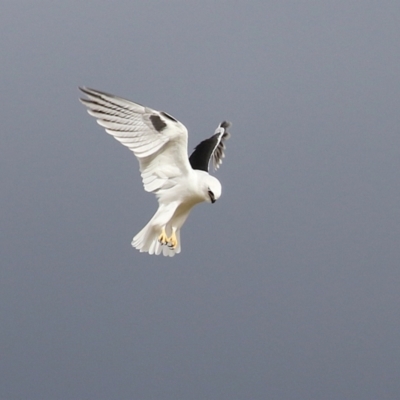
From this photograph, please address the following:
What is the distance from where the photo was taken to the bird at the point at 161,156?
13.7m

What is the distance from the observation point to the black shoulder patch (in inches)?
537

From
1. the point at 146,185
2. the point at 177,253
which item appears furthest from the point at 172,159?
the point at 177,253

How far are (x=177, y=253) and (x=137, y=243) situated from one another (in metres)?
0.54

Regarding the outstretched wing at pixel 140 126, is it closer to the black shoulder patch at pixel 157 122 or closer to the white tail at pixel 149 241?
the black shoulder patch at pixel 157 122

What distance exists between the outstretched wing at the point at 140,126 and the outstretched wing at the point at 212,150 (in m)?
0.98

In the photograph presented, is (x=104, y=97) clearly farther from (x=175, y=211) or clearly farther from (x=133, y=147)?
(x=175, y=211)

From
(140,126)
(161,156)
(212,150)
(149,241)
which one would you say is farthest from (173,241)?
(212,150)

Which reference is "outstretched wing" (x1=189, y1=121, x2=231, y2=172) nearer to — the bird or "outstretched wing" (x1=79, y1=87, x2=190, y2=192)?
the bird

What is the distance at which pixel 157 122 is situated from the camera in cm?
1367

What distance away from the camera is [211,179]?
44.6 ft

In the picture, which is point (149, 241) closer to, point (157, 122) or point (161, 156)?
point (161, 156)

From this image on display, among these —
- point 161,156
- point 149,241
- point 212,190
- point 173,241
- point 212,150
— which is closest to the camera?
point 212,190

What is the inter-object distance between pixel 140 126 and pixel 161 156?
1.48ft

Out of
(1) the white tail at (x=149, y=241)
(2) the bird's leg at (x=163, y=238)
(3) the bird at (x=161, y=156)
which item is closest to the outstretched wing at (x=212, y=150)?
(3) the bird at (x=161, y=156)
